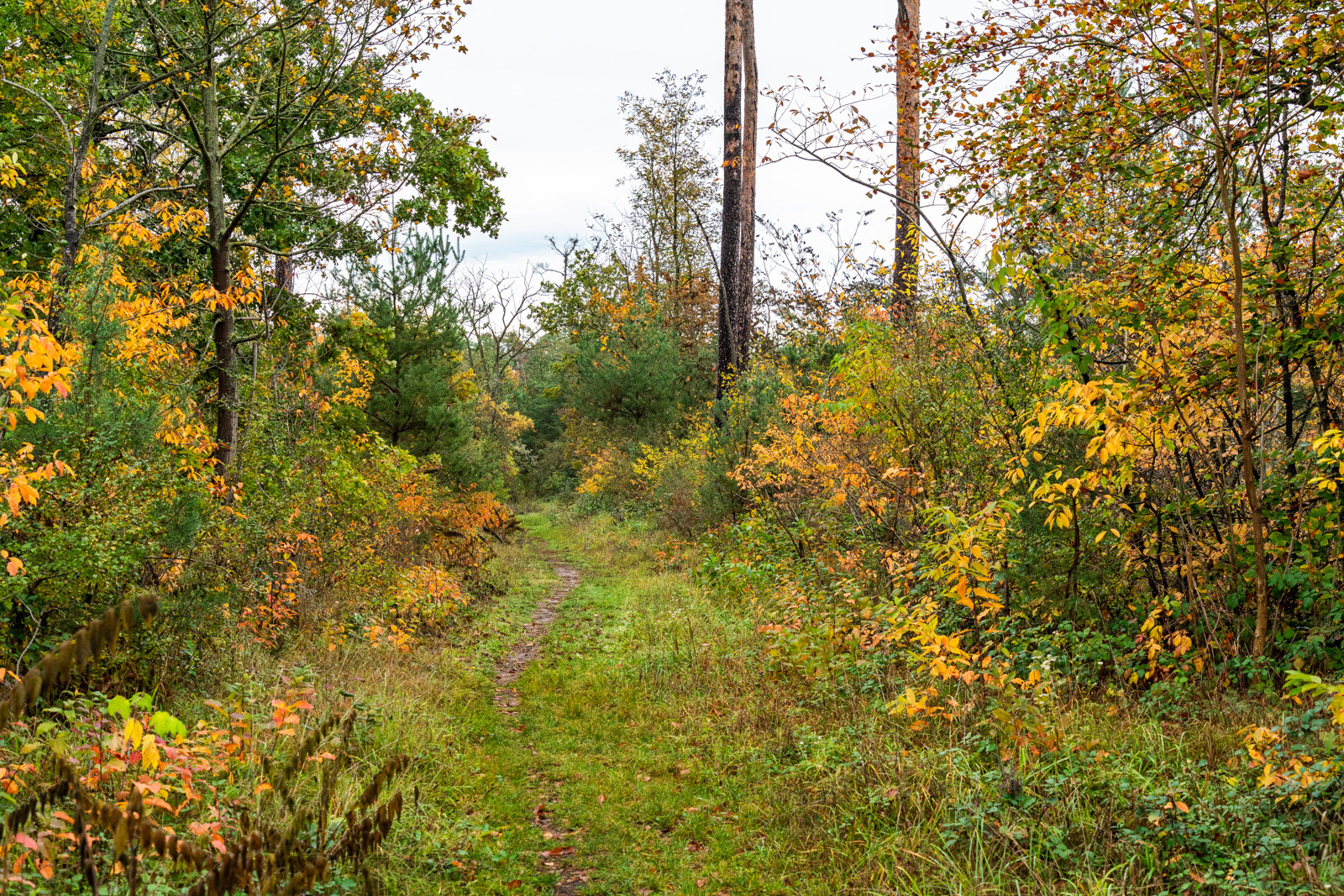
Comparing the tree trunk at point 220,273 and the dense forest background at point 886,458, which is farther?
the tree trunk at point 220,273

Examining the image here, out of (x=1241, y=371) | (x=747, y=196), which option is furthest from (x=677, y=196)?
(x=1241, y=371)

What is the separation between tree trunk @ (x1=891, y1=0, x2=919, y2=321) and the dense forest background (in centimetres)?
17

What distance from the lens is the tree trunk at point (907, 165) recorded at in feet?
19.0

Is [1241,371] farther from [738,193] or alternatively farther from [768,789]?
[738,193]

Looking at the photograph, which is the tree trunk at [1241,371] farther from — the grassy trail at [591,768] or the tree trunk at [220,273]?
the tree trunk at [220,273]

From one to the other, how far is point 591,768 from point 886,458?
3494mm

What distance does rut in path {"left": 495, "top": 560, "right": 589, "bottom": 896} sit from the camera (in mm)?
4062

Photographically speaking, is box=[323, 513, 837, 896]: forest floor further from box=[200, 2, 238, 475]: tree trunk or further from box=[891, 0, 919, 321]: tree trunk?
box=[891, 0, 919, 321]: tree trunk

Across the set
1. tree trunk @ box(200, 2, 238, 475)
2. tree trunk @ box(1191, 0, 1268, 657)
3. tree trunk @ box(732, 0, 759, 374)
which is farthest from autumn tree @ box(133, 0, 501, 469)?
tree trunk @ box(1191, 0, 1268, 657)

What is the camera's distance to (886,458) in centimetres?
665

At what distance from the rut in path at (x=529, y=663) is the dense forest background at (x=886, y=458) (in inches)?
41.4

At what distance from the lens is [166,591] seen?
16.1 ft

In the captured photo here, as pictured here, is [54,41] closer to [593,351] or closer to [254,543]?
[254,543]

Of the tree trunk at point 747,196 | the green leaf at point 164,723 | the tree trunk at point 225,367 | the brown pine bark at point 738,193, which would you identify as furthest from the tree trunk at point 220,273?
the tree trunk at point 747,196
